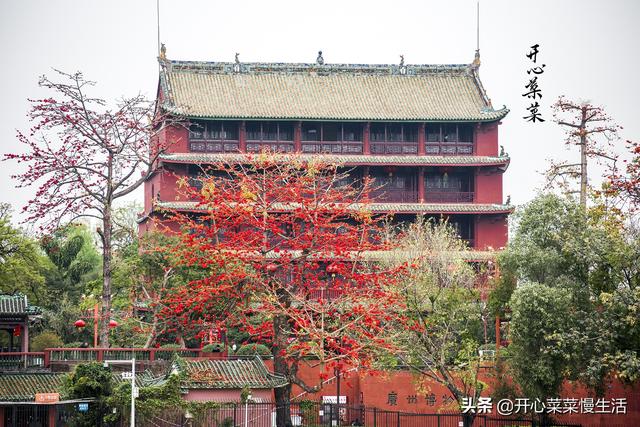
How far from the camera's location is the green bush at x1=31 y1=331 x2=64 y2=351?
165 ft

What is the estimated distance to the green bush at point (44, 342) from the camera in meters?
50.4

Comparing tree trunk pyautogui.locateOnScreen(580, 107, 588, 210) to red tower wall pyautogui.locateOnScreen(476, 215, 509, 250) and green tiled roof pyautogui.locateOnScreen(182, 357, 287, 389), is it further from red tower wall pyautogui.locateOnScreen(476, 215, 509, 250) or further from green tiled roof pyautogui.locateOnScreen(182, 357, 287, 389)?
green tiled roof pyautogui.locateOnScreen(182, 357, 287, 389)

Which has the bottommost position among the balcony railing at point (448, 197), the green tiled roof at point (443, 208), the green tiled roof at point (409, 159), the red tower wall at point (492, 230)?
the red tower wall at point (492, 230)

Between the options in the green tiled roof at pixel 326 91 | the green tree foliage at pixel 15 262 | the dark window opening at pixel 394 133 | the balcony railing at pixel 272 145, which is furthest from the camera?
the dark window opening at pixel 394 133

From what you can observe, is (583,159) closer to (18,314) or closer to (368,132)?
(368,132)

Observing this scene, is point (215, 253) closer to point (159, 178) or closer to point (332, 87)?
point (159, 178)

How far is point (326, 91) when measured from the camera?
2493 inches

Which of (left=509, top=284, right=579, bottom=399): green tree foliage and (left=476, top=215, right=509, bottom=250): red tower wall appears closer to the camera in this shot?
(left=509, top=284, right=579, bottom=399): green tree foliage

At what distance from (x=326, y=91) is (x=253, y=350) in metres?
20.4

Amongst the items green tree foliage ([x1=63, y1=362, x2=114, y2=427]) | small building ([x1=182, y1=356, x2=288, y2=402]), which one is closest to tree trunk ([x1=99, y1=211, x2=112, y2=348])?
small building ([x1=182, y1=356, x2=288, y2=402])

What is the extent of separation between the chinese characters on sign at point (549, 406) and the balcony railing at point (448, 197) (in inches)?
770

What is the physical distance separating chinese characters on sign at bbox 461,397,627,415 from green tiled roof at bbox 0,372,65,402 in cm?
1402

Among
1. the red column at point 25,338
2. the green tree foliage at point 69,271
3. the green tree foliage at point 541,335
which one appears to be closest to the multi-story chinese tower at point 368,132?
the green tree foliage at point 69,271

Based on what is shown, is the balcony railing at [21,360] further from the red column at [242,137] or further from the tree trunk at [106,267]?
the red column at [242,137]
